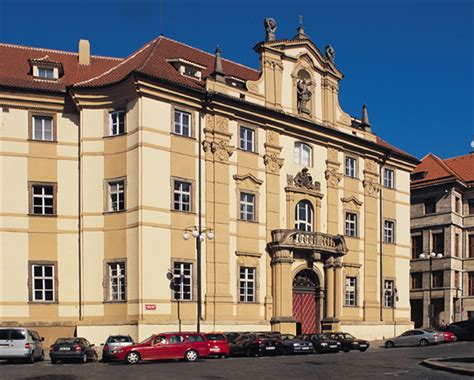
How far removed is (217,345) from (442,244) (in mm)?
37578

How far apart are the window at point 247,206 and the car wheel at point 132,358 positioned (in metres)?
14.2

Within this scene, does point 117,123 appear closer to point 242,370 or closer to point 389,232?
point 242,370

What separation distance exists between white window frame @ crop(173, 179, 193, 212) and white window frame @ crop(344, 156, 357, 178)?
14.4 m

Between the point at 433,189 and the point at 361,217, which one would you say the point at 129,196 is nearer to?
the point at 361,217

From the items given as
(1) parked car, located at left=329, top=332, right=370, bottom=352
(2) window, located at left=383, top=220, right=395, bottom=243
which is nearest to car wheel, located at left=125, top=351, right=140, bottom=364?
(1) parked car, located at left=329, top=332, right=370, bottom=352

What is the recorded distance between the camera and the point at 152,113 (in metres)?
37.9

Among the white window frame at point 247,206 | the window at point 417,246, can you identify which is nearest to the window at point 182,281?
the white window frame at point 247,206

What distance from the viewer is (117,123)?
1544 inches

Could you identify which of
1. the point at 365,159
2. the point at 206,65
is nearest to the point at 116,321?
the point at 206,65

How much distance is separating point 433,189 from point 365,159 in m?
16.7

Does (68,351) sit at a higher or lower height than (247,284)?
lower

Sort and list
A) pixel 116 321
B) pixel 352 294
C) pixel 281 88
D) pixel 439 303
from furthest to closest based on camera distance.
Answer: pixel 439 303
pixel 352 294
pixel 281 88
pixel 116 321

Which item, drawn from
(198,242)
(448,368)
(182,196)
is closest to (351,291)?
(182,196)

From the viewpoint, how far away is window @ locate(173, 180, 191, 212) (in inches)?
1529
